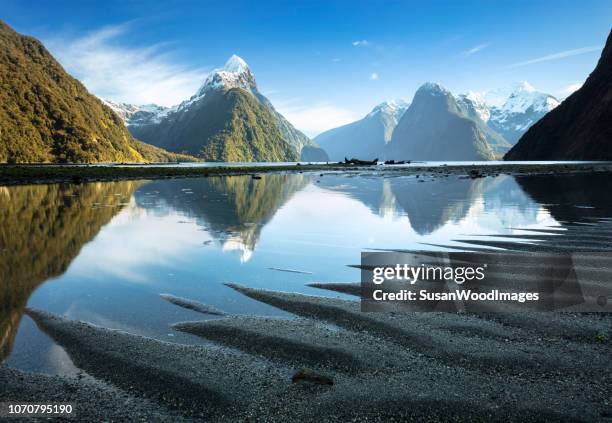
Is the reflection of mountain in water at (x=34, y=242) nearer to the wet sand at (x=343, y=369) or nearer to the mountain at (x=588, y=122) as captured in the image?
the wet sand at (x=343, y=369)

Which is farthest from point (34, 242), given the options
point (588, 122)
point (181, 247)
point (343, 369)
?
point (588, 122)

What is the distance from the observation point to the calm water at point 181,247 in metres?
10.0

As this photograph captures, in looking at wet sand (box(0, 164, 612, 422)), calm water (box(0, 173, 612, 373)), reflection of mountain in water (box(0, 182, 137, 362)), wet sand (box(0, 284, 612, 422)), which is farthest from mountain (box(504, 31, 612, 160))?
wet sand (box(0, 284, 612, 422))

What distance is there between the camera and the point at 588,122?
573 ft

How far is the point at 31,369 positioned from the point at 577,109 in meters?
232

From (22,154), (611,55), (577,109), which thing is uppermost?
(611,55)

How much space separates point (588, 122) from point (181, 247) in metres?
208

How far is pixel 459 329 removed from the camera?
339 inches

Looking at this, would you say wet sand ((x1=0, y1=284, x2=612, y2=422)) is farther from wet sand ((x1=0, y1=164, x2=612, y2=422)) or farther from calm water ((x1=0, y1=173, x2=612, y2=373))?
calm water ((x1=0, y1=173, x2=612, y2=373))

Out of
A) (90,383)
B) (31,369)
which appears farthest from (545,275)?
(31,369)

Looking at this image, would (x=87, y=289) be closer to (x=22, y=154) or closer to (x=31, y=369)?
(x=31, y=369)

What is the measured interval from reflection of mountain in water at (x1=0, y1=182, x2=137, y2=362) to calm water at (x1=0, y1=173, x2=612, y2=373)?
51 millimetres

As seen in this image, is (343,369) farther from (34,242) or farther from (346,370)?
(34,242)

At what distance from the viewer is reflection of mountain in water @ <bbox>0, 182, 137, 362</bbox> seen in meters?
10.5
